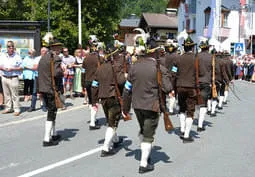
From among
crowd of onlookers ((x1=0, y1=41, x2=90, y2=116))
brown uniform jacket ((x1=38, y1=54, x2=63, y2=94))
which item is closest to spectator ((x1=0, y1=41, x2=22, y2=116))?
crowd of onlookers ((x1=0, y1=41, x2=90, y2=116))

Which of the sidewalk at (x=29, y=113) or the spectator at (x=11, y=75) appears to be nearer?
the sidewalk at (x=29, y=113)

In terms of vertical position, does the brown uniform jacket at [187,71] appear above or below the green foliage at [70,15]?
below

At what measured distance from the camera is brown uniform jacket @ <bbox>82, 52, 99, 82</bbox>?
30.8 feet

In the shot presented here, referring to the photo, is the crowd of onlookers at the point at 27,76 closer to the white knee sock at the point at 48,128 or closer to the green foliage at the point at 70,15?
the white knee sock at the point at 48,128

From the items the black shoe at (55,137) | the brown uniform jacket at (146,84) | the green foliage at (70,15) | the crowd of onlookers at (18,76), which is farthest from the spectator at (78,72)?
the green foliage at (70,15)

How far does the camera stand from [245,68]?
29.8 metres

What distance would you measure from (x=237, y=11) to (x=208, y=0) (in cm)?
374

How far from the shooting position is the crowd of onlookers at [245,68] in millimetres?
28719

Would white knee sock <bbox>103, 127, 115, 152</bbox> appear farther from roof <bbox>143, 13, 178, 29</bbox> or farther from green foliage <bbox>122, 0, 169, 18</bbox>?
green foliage <bbox>122, 0, 169, 18</bbox>

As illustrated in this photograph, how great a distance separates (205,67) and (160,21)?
208ft

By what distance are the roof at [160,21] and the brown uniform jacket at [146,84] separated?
62262 millimetres

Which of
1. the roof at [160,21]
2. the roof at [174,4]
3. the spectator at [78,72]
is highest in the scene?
the roof at [174,4]

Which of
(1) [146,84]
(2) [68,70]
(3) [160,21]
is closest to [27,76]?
(2) [68,70]

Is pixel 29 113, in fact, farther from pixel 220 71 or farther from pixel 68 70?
pixel 220 71
